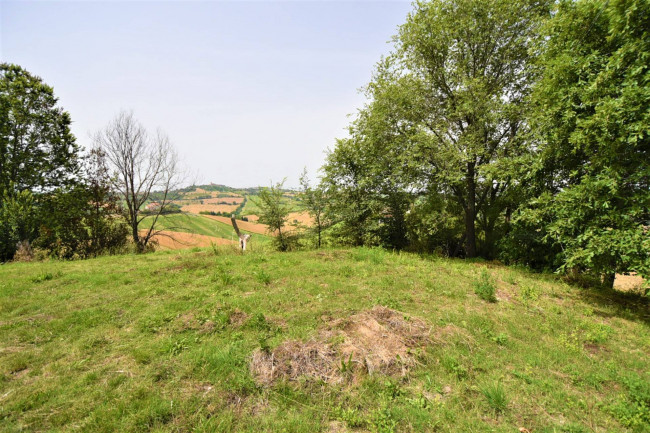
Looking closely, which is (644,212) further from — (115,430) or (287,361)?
(115,430)

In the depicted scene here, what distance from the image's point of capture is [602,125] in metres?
6.00

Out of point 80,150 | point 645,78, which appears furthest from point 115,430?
point 80,150

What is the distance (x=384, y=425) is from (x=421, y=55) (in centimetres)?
1342

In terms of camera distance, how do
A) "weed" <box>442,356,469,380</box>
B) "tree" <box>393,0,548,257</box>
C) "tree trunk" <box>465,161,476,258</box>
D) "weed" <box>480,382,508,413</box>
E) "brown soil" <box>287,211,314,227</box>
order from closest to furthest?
1. "weed" <box>480,382,508,413</box>
2. "weed" <box>442,356,469,380</box>
3. "tree" <box>393,0,548,257</box>
4. "tree trunk" <box>465,161,476,258</box>
5. "brown soil" <box>287,211,314,227</box>

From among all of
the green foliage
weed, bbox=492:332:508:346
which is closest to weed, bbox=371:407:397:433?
weed, bbox=492:332:508:346

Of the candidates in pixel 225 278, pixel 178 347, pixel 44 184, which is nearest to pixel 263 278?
pixel 225 278

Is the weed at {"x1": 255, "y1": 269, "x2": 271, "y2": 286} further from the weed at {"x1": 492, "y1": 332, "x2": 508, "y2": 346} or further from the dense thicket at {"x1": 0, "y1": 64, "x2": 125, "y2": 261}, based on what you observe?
the dense thicket at {"x1": 0, "y1": 64, "x2": 125, "y2": 261}

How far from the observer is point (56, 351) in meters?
4.44

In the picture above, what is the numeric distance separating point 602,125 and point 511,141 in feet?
12.4

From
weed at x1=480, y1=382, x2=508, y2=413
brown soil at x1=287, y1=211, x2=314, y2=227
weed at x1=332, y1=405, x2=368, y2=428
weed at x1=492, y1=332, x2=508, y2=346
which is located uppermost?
brown soil at x1=287, y1=211, x2=314, y2=227

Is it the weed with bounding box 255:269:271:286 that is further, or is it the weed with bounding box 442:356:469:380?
the weed with bounding box 255:269:271:286

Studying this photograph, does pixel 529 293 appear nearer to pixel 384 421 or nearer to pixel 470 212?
pixel 470 212

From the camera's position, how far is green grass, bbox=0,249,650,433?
315 cm

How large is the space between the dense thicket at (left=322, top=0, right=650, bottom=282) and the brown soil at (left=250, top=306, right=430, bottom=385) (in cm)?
557
